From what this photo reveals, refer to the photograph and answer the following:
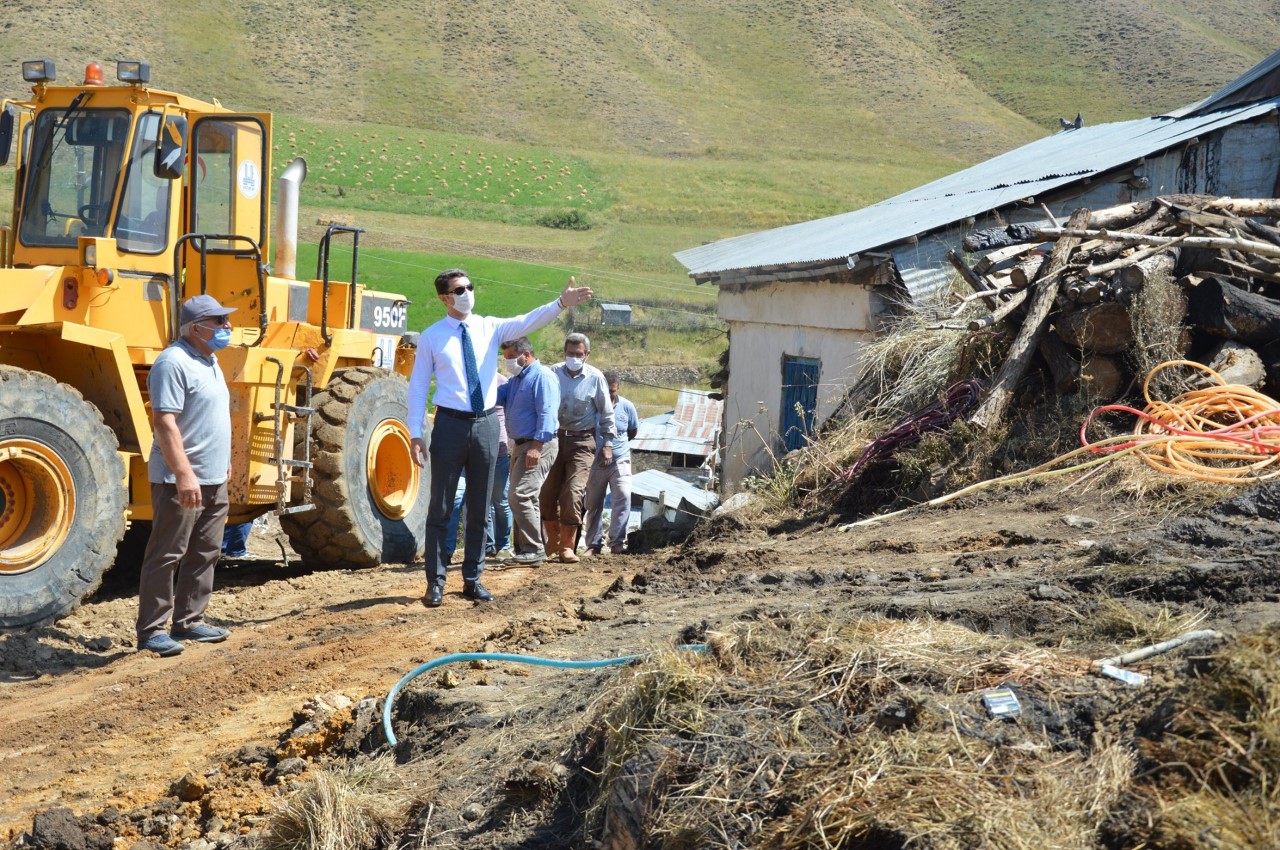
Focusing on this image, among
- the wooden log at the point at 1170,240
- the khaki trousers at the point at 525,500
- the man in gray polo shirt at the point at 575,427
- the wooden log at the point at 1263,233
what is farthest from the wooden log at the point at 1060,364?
the khaki trousers at the point at 525,500

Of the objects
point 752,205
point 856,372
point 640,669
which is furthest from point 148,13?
point 640,669

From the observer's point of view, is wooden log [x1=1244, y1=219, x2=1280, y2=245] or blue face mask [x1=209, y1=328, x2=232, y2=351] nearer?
blue face mask [x1=209, y1=328, x2=232, y2=351]

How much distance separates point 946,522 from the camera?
7.90m

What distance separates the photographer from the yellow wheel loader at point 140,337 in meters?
7.30

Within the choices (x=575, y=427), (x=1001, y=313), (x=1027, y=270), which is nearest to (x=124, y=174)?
(x=575, y=427)

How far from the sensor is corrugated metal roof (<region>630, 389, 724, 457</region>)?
2000 centimetres

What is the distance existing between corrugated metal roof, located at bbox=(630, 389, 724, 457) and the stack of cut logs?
33.6ft

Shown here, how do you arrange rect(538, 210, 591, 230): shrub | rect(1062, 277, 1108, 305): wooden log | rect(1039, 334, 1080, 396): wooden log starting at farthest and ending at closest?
1. rect(538, 210, 591, 230): shrub
2. rect(1039, 334, 1080, 396): wooden log
3. rect(1062, 277, 1108, 305): wooden log

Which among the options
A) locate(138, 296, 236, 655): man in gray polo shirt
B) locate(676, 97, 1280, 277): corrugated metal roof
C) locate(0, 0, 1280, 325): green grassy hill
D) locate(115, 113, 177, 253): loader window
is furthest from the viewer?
locate(0, 0, 1280, 325): green grassy hill

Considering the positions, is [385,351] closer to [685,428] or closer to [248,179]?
[248,179]

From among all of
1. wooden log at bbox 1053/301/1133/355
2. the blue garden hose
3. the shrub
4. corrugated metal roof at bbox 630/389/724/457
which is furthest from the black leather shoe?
the shrub

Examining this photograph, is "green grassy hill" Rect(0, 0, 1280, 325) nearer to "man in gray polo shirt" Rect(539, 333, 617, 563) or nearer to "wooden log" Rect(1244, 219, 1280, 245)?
"man in gray polo shirt" Rect(539, 333, 617, 563)

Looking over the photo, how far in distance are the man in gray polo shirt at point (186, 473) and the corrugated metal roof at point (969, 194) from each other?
6.22 meters

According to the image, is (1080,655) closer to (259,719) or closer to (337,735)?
(337,735)
